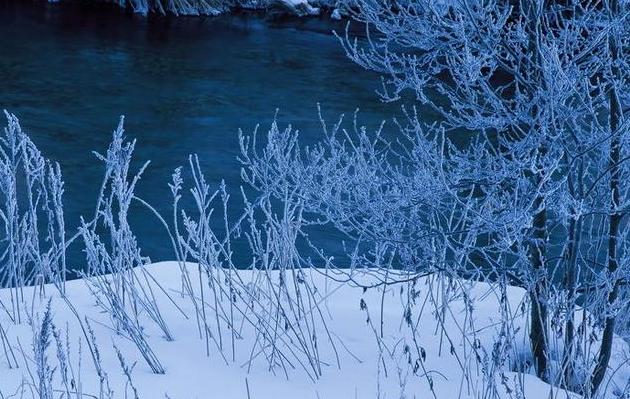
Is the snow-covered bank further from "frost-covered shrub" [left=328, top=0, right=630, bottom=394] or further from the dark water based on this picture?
the dark water

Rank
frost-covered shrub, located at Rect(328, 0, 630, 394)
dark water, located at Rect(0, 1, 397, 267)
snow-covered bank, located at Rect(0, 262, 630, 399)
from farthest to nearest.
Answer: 1. dark water, located at Rect(0, 1, 397, 267)
2. snow-covered bank, located at Rect(0, 262, 630, 399)
3. frost-covered shrub, located at Rect(328, 0, 630, 394)

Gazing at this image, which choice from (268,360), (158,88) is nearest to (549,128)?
(268,360)

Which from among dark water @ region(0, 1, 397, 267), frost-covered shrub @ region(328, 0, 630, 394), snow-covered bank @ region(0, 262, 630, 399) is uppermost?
frost-covered shrub @ region(328, 0, 630, 394)

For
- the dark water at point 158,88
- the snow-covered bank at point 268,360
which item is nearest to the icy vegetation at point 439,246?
the snow-covered bank at point 268,360

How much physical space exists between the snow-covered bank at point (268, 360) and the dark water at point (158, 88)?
359 centimetres

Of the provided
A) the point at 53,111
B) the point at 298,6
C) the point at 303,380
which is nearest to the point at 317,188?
the point at 303,380

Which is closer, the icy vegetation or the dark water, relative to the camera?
the icy vegetation

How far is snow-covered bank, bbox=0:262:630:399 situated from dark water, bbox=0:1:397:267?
359 cm

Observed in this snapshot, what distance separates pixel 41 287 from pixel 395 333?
71.6 inches

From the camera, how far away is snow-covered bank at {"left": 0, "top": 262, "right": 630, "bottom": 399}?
4.28 metres

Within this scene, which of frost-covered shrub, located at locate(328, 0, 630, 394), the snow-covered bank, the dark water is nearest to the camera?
frost-covered shrub, located at locate(328, 0, 630, 394)

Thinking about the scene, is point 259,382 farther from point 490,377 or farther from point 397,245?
point 490,377

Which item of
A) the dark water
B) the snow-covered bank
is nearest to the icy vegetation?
the snow-covered bank

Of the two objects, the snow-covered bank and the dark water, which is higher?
the snow-covered bank
